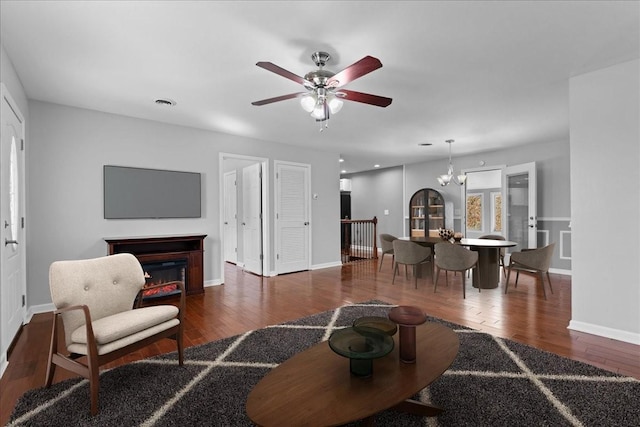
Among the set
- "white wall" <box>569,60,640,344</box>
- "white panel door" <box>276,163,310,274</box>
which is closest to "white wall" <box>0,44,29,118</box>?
"white panel door" <box>276,163,310,274</box>

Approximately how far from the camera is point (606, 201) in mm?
2945

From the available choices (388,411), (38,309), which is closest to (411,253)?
(388,411)

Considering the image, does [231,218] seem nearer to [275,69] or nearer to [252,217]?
[252,217]

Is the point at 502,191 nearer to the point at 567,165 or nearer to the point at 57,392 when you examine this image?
the point at 567,165

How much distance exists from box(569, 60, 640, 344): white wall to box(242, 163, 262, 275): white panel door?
4592 mm

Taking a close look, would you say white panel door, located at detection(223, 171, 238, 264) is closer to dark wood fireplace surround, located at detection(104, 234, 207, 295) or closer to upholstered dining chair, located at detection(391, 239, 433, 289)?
dark wood fireplace surround, located at detection(104, 234, 207, 295)

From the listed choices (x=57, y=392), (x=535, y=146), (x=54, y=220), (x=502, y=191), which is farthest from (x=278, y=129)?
(x=535, y=146)

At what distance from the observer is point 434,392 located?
1972 millimetres

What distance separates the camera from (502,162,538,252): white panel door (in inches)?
231

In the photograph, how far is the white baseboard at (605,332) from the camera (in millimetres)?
2787

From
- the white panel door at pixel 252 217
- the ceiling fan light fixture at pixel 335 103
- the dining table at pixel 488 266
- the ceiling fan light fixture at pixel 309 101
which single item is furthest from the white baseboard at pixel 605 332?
the white panel door at pixel 252 217

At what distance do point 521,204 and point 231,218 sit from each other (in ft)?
19.9

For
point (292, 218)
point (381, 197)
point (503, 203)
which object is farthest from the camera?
point (381, 197)

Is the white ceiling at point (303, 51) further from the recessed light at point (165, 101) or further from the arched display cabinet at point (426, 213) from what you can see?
the arched display cabinet at point (426, 213)
